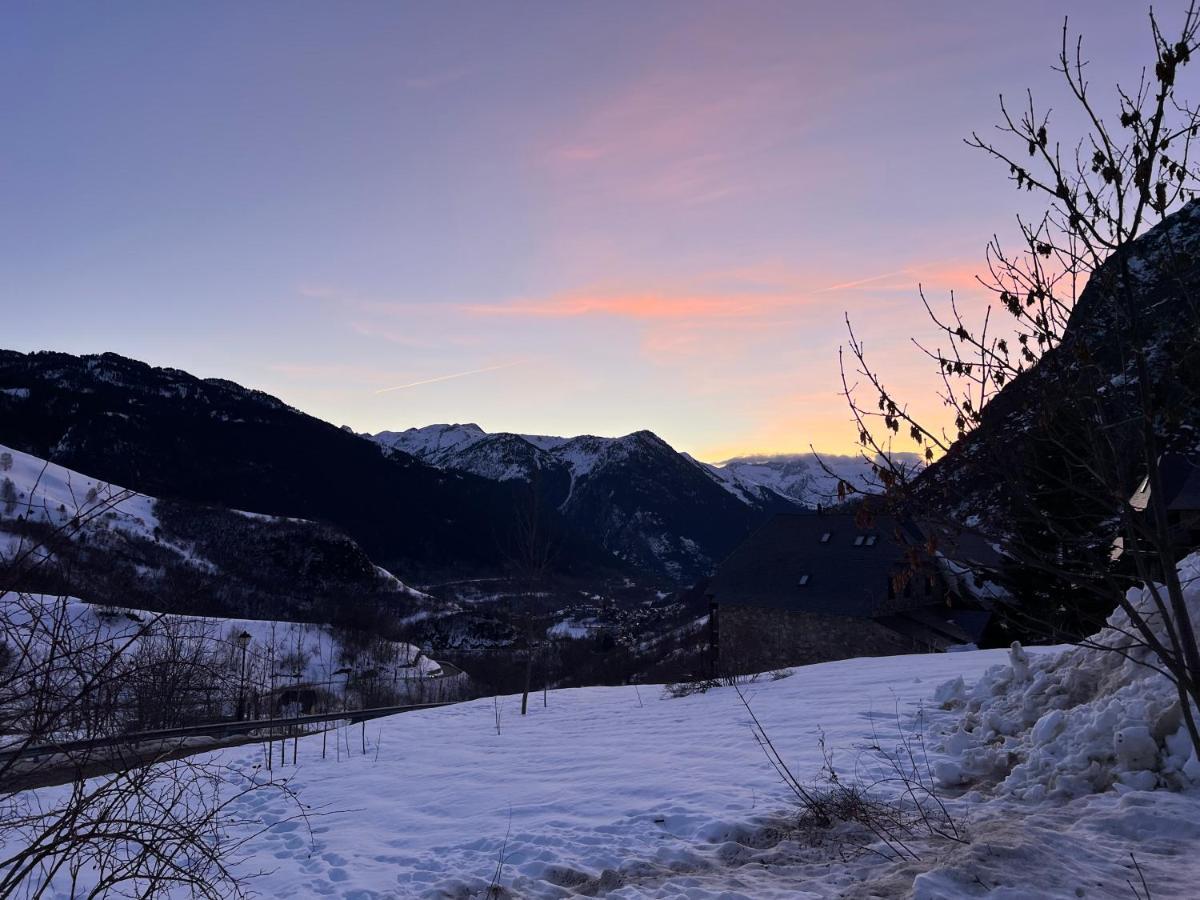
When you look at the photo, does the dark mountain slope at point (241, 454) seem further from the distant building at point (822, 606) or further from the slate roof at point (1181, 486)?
the slate roof at point (1181, 486)

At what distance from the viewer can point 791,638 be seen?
3362 centimetres

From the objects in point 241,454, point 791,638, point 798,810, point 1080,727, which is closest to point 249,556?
point 241,454

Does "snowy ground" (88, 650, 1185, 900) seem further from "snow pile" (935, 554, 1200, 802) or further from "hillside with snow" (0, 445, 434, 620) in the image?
"hillside with snow" (0, 445, 434, 620)

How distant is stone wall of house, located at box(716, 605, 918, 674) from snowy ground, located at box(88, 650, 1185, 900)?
745 inches

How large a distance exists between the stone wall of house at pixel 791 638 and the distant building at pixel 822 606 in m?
0.04

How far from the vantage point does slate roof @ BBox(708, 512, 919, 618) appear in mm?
33062

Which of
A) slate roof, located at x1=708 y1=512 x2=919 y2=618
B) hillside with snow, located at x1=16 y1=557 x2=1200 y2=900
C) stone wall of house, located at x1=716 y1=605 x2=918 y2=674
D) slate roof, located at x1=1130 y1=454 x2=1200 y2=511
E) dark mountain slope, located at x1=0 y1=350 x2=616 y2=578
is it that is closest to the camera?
hillside with snow, located at x1=16 y1=557 x2=1200 y2=900

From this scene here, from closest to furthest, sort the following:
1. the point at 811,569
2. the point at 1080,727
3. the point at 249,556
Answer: the point at 1080,727 < the point at 811,569 < the point at 249,556

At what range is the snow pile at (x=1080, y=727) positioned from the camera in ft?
20.0

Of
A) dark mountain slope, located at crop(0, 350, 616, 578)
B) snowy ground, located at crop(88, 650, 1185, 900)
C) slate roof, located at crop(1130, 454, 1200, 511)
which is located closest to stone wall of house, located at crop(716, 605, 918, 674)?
slate roof, located at crop(1130, 454, 1200, 511)

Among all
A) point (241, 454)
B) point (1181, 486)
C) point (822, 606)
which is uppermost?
point (241, 454)

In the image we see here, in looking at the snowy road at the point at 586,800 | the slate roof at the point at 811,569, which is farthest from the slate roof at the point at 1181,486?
the snowy road at the point at 586,800

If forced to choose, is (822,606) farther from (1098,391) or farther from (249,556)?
(249,556)

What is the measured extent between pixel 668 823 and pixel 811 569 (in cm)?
2991
